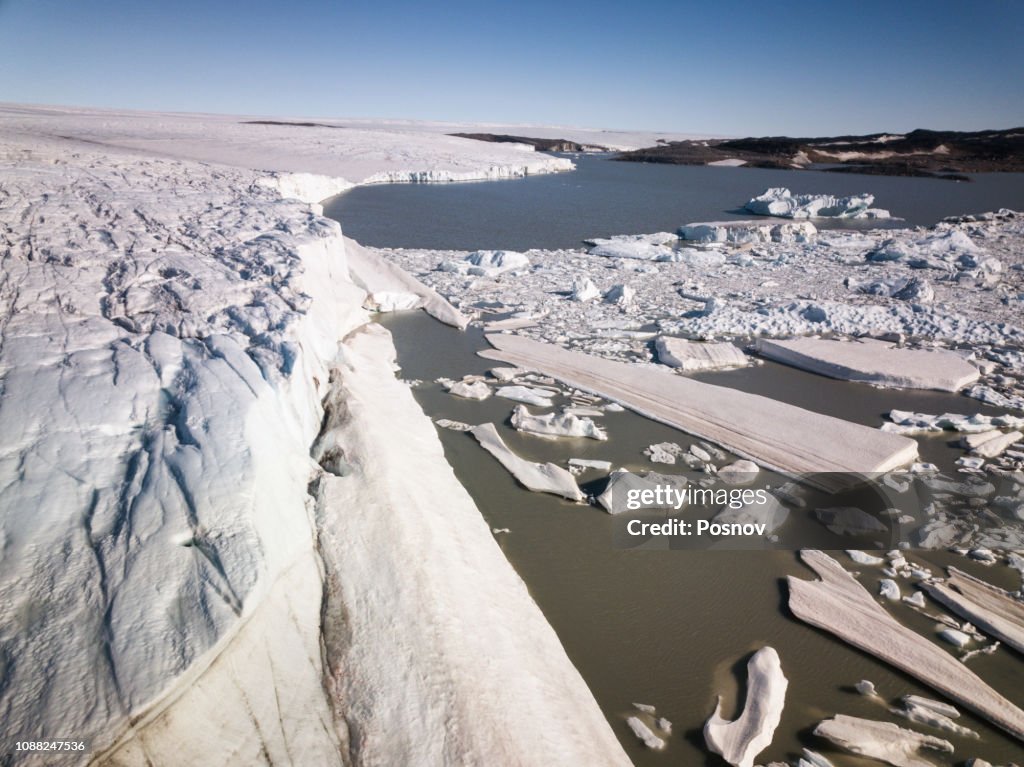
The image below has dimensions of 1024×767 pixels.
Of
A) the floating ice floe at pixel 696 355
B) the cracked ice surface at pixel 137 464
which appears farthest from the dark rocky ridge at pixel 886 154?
the cracked ice surface at pixel 137 464

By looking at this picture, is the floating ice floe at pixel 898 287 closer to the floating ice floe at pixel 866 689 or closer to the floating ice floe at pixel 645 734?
the floating ice floe at pixel 866 689

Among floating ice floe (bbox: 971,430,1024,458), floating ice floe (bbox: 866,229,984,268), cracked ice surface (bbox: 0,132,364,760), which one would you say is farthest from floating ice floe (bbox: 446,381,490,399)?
floating ice floe (bbox: 866,229,984,268)

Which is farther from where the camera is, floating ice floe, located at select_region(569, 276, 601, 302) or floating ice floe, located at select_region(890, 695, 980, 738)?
floating ice floe, located at select_region(569, 276, 601, 302)

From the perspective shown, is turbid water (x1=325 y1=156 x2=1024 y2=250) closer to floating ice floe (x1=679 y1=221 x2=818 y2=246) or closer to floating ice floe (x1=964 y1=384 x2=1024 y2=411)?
floating ice floe (x1=679 y1=221 x2=818 y2=246)

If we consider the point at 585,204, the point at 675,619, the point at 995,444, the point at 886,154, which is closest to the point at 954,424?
the point at 995,444

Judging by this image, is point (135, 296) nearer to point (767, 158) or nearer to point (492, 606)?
point (492, 606)

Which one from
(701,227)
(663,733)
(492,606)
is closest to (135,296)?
(492,606)
